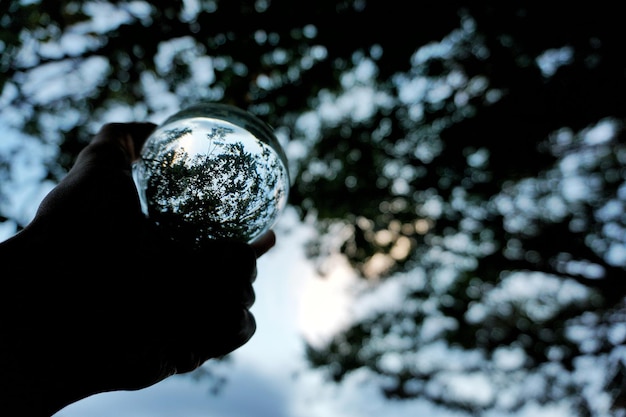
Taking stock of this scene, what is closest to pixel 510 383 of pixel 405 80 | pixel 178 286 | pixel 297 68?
pixel 405 80

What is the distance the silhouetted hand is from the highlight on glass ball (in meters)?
0.12

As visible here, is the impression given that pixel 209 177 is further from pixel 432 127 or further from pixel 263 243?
pixel 432 127

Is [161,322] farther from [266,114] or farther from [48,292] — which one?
[266,114]

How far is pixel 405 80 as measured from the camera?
4984 mm

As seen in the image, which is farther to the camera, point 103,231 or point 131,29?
point 131,29

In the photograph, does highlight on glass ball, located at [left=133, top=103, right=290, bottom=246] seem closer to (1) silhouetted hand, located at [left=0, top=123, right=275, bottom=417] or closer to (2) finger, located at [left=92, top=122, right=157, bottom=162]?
(1) silhouetted hand, located at [left=0, top=123, right=275, bottom=417]

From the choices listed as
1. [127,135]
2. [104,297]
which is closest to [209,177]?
[104,297]

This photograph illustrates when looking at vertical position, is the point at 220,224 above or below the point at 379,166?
below

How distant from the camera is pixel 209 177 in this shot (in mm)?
1389

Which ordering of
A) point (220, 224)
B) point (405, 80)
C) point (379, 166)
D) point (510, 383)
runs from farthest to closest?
point (510, 383) < point (379, 166) < point (405, 80) < point (220, 224)

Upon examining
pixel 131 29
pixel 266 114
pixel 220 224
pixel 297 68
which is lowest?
pixel 220 224

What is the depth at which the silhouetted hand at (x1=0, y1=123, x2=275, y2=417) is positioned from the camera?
1274 millimetres

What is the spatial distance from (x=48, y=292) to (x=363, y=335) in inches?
348

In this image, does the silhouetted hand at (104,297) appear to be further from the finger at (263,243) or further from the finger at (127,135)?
the finger at (263,243)
